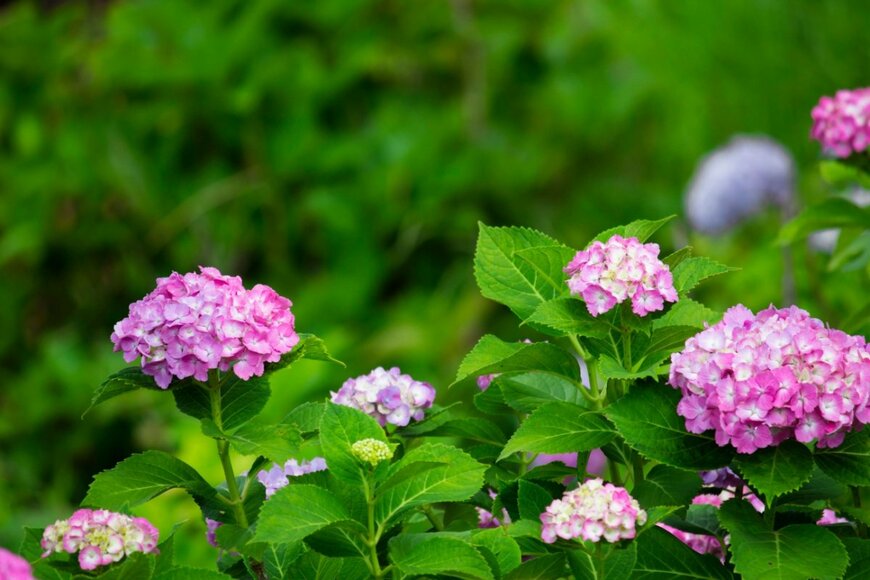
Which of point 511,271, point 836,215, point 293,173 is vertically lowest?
point 293,173

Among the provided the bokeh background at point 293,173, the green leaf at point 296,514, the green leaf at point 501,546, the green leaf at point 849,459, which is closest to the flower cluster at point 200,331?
the green leaf at point 296,514

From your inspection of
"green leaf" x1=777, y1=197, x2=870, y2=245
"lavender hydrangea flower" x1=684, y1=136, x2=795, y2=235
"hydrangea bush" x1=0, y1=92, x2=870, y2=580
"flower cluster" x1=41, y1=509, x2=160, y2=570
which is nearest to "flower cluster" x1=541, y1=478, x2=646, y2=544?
"hydrangea bush" x1=0, y1=92, x2=870, y2=580

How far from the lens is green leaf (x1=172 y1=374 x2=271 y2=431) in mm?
1235

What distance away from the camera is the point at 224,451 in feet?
3.99

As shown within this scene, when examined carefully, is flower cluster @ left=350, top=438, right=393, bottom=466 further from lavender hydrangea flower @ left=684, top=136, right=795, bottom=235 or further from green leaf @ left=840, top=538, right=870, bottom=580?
lavender hydrangea flower @ left=684, top=136, right=795, bottom=235

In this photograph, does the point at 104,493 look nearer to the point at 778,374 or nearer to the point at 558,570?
the point at 558,570

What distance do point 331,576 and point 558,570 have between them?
197 millimetres

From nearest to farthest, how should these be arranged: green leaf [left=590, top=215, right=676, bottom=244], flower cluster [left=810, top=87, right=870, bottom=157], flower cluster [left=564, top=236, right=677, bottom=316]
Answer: flower cluster [left=564, top=236, right=677, bottom=316]
green leaf [left=590, top=215, right=676, bottom=244]
flower cluster [left=810, top=87, right=870, bottom=157]

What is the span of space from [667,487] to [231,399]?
0.41 m

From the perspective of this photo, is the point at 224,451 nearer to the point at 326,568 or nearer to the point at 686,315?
the point at 326,568

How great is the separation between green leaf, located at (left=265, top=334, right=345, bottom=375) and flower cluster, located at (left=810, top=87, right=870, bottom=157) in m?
0.94

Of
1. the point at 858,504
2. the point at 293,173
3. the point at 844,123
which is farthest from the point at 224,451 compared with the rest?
the point at 293,173

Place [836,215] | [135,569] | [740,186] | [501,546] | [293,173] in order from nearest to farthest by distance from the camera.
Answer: [135,569] < [501,546] < [836,215] < [740,186] < [293,173]

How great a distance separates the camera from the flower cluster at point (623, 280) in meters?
1.14
